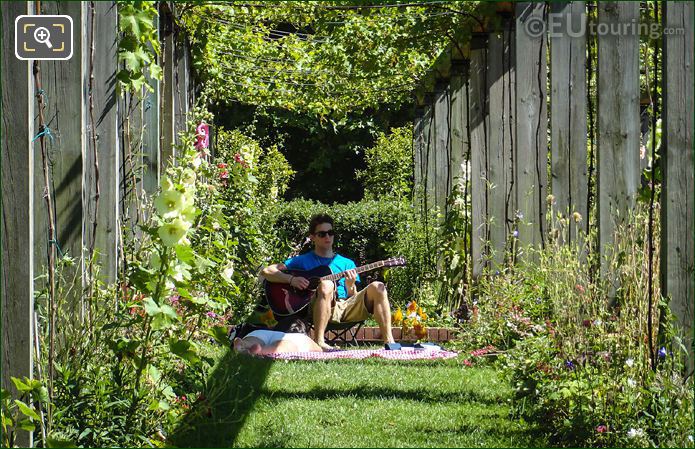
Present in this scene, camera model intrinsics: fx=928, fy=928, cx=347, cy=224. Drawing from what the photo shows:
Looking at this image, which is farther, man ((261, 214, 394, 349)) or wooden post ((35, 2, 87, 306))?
man ((261, 214, 394, 349))

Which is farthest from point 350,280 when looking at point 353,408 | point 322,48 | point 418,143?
point 418,143

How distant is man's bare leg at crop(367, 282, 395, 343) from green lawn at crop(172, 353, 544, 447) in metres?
1.22

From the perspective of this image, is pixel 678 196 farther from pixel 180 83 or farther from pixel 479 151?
pixel 180 83

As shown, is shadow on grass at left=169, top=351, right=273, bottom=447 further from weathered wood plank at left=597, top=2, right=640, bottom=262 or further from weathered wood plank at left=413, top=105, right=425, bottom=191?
weathered wood plank at left=413, top=105, right=425, bottom=191

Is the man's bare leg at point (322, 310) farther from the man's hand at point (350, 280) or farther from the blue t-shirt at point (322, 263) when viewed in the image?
the blue t-shirt at point (322, 263)

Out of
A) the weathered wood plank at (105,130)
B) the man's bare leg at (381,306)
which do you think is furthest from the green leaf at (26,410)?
the man's bare leg at (381,306)

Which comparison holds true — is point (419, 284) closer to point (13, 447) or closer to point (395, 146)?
point (395, 146)

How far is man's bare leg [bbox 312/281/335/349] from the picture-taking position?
7.09 m

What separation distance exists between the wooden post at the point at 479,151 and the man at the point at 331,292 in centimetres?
79

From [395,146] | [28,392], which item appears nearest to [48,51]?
[28,392]

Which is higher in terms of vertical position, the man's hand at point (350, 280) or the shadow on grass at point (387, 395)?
the man's hand at point (350, 280)

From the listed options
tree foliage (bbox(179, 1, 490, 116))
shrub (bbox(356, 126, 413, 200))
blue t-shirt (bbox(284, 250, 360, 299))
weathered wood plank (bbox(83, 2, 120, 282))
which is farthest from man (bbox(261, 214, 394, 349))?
shrub (bbox(356, 126, 413, 200))

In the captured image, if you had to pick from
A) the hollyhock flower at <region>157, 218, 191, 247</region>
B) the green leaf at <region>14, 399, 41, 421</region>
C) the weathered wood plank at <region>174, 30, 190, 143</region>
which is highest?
the weathered wood plank at <region>174, 30, 190, 143</region>

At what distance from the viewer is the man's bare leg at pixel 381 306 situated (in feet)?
23.5
